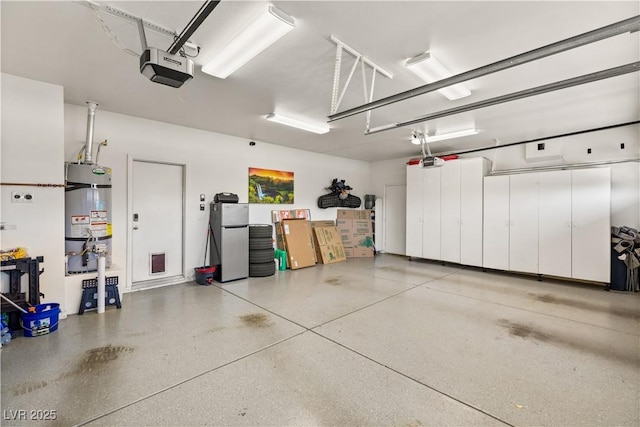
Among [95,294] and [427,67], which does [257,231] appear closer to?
[95,294]

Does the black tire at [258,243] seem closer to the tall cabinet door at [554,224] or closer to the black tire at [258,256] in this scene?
the black tire at [258,256]

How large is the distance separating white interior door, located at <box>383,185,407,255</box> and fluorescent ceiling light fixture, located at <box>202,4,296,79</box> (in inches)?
250

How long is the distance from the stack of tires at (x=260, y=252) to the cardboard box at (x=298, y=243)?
2.36 ft

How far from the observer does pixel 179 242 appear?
5172 millimetres

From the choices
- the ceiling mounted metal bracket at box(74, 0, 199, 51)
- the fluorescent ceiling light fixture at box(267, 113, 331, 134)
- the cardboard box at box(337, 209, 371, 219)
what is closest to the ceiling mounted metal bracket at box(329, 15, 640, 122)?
the ceiling mounted metal bracket at box(74, 0, 199, 51)

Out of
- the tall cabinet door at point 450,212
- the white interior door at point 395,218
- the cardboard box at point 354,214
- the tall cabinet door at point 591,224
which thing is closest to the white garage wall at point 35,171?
the cardboard box at point 354,214

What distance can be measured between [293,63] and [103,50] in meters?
1.83

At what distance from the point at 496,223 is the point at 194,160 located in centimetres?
637

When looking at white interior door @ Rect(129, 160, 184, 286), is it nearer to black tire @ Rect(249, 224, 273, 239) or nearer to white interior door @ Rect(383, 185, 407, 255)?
black tire @ Rect(249, 224, 273, 239)

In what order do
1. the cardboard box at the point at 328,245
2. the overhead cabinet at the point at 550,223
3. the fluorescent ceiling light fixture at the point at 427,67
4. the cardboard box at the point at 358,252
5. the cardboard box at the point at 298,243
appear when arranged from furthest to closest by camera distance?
the cardboard box at the point at 358,252 < the cardboard box at the point at 328,245 < the cardboard box at the point at 298,243 < the overhead cabinet at the point at 550,223 < the fluorescent ceiling light fixture at the point at 427,67

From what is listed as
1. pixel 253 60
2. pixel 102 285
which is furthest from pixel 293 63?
pixel 102 285

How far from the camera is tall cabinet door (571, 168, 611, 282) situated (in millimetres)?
4762

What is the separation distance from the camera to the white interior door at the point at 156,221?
468 centimetres

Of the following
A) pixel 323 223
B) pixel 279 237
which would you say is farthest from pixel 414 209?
pixel 279 237
